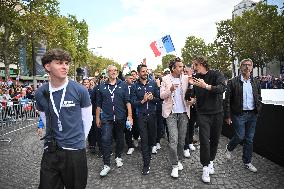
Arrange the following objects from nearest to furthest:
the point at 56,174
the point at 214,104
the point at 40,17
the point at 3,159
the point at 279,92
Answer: the point at 56,174 < the point at 214,104 < the point at 3,159 < the point at 279,92 < the point at 40,17

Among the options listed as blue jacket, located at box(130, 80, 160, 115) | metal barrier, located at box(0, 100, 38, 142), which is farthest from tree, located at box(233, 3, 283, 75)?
blue jacket, located at box(130, 80, 160, 115)

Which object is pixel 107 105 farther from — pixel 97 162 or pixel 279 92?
pixel 279 92

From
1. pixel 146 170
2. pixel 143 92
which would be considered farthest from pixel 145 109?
pixel 146 170

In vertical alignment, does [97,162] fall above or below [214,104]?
below

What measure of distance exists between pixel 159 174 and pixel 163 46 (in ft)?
22.9

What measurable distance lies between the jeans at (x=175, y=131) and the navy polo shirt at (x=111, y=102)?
105cm

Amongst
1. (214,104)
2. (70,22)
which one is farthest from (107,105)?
(70,22)

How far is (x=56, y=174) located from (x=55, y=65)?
1183mm

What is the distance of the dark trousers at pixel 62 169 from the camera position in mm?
3514

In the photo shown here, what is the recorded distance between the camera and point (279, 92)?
1117 centimetres

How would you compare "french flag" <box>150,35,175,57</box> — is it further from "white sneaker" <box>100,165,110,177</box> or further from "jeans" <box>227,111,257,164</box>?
"white sneaker" <box>100,165,110,177</box>

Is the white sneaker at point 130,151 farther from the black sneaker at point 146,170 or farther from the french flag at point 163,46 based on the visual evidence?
the french flag at point 163,46

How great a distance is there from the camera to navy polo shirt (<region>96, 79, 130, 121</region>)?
22.4 feet

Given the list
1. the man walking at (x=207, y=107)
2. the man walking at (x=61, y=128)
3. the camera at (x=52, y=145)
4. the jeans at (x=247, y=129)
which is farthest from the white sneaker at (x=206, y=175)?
the camera at (x=52, y=145)
